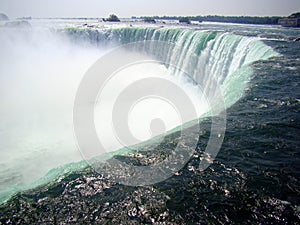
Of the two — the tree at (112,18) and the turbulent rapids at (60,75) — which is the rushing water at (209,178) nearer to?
the turbulent rapids at (60,75)

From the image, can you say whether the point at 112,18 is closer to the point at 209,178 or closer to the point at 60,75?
the point at 60,75

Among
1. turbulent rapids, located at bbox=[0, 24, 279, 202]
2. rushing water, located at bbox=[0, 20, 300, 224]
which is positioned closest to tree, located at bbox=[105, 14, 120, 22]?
turbulent rapids, located at bbox=[0, 24, 279, 202]

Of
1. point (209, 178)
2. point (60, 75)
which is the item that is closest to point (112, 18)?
point (60, 75)

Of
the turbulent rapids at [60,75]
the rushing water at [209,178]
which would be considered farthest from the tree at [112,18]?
the rushing water at [209,178]

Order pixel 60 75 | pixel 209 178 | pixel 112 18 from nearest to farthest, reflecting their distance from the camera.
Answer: pixel 209 178, pixel 60 75, pixel 112 18

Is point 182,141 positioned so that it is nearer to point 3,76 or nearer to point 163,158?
point 163,158

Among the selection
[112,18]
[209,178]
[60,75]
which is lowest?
[60,75]

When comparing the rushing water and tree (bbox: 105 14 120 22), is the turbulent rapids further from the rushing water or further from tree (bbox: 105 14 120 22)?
tree (bbox: 105 14 120 22)

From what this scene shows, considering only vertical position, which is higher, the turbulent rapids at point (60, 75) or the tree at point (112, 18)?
the tree at point (112, 18)
